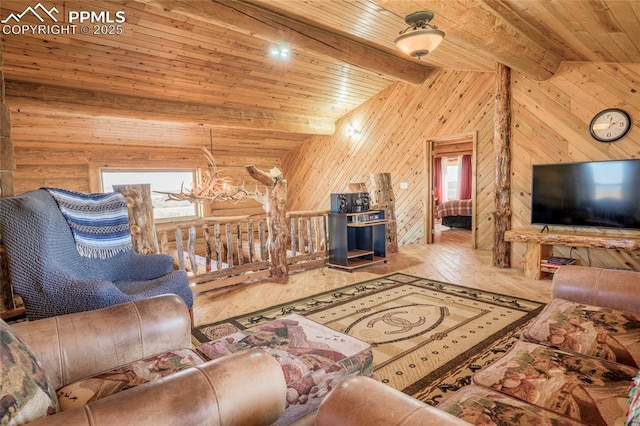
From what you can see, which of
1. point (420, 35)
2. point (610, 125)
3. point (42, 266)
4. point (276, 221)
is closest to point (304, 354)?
point (42, 266)

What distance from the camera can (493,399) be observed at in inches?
48.8

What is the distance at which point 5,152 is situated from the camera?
87.4 inches

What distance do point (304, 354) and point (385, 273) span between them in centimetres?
329

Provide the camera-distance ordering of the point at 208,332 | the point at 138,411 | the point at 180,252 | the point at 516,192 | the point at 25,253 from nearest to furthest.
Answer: the point at 138,411 < the point at 25,253 < the point at 208,332 < the point at 180,252 < the point at 516,192

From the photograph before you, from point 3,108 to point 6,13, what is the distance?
8.00 feet

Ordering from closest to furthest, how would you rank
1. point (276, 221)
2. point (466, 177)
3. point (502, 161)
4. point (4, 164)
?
point (4, 164) < point (276, 221) < point (502, 161) < point (466, 177)

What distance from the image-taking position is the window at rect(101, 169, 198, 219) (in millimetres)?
7285

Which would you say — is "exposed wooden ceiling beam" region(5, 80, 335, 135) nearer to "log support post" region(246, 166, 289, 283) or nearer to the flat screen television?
"log support post" region(246, 166, 289, 283)

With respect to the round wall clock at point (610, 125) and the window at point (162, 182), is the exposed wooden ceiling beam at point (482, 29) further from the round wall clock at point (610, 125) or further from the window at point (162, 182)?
the window at point (162, 182)

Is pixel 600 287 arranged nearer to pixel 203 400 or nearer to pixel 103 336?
pixel 203 400

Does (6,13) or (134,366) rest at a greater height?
(6,13)

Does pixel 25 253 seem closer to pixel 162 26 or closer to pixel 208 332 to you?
pixel 208 332

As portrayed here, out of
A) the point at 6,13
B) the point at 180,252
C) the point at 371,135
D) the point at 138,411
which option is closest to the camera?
the point at 138,411

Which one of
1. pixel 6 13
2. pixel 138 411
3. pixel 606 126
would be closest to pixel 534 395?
pixel 138 411
